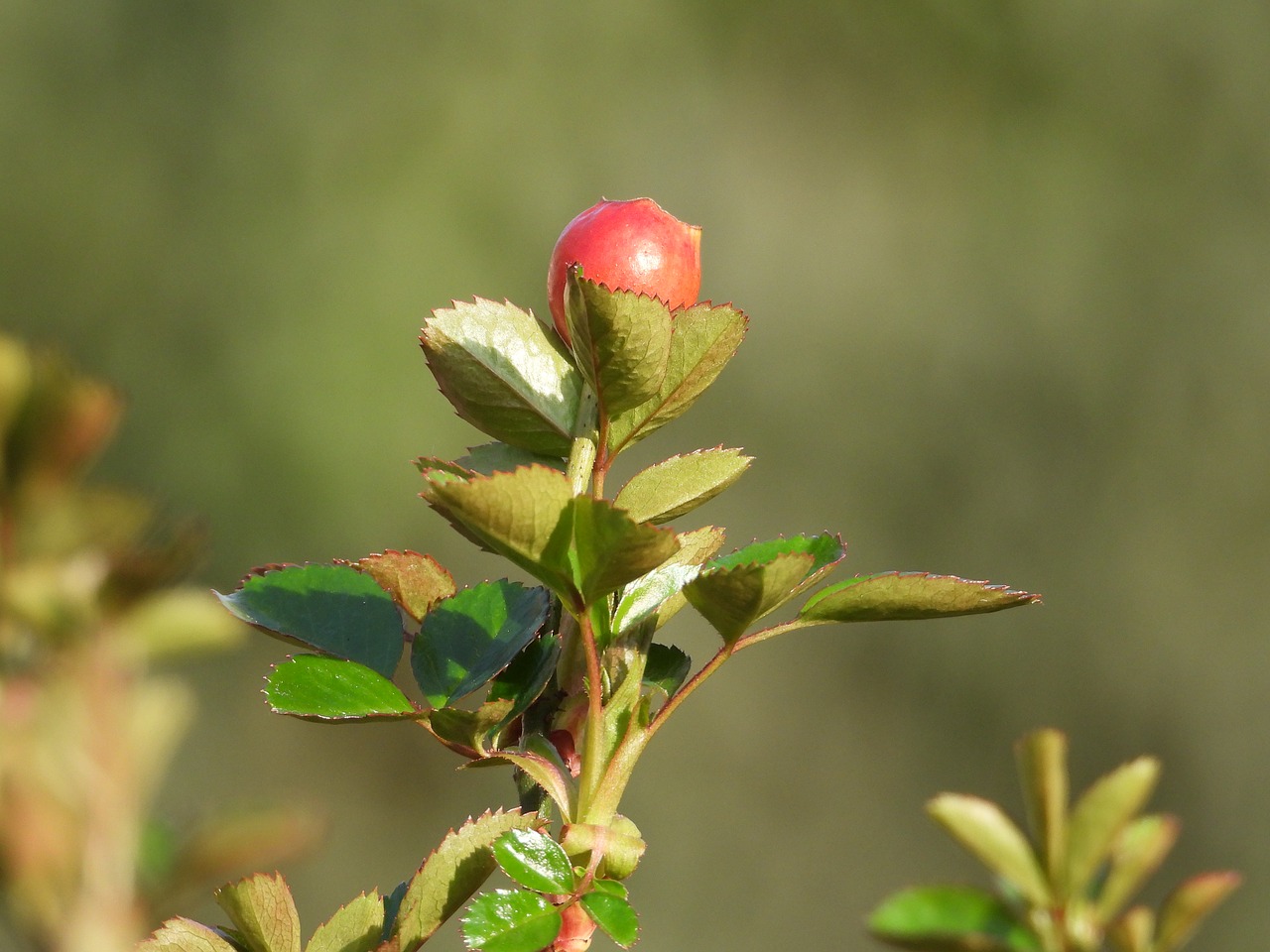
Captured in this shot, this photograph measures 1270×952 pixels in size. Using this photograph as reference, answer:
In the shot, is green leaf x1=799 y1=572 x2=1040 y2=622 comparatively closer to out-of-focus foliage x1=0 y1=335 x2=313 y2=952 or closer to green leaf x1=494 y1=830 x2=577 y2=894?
green leaf x1=494 y1=830 x2=577 y2=894

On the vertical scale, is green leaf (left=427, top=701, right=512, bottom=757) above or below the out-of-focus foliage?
below

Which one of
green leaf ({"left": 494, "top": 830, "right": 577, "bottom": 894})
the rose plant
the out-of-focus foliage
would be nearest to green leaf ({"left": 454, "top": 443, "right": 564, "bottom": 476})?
the rose plant

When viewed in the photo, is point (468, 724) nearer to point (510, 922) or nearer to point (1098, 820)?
point (510, 922)

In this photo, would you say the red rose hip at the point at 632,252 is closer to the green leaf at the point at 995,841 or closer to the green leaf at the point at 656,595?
the green leaf at the point at 656,595

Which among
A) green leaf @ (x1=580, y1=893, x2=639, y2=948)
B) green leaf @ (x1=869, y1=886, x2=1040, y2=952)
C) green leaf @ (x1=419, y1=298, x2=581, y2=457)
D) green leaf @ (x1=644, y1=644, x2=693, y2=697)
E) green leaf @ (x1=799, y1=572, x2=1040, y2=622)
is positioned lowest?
green leaf @ (x1=580, y1=893, x2=639, y2=948)

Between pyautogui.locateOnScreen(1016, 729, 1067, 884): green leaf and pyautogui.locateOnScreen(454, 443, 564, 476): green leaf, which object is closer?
pyautogui.locateOnScreen(1016, 729, 1067, 884): green leaf

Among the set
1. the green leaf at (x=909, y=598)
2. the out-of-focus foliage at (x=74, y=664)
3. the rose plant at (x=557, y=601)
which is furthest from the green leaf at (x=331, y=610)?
the out-of-focus foliage at (x=74, y=664)

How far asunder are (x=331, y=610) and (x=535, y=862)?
0.31 feet

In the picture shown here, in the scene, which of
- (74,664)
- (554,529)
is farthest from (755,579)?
(74,664)

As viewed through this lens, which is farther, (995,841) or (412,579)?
(412,579)

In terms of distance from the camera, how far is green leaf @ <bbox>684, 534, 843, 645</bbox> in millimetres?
254

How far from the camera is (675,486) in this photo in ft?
1.03

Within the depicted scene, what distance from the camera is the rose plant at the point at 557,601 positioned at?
0.83ft

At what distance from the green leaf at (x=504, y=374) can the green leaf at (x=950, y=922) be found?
0.59 ft
